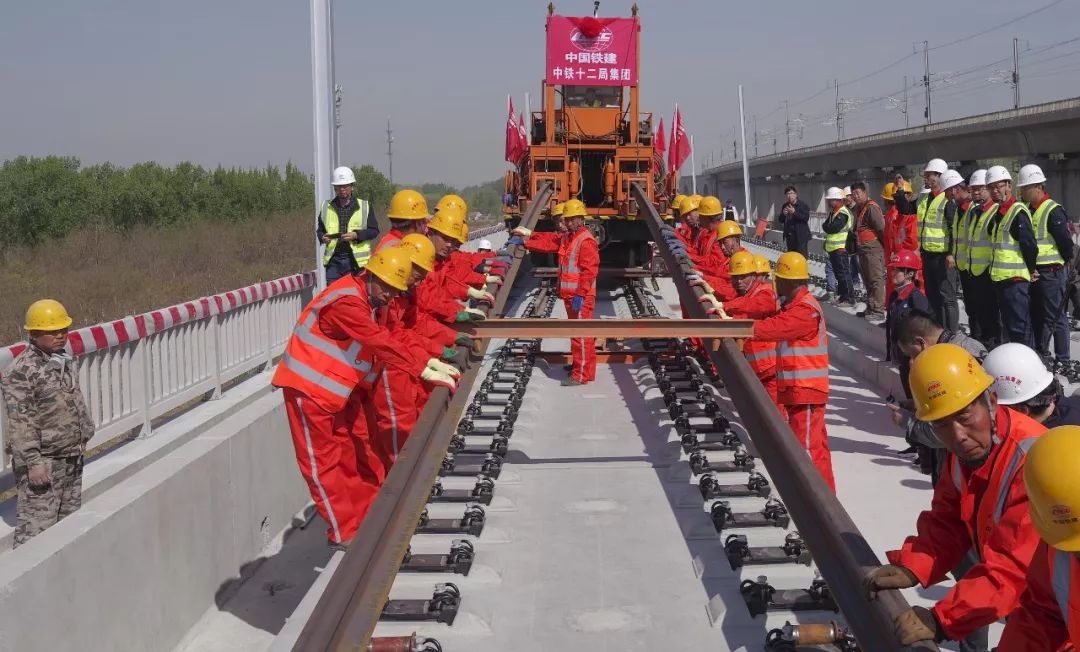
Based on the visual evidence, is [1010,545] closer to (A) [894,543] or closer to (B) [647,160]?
(A) [894,543]

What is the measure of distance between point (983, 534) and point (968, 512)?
79mm

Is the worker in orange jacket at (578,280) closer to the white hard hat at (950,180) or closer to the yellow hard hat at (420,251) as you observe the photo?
the white hard hat at (950,180)

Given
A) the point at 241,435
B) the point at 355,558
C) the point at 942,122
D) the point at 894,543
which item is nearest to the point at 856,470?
the point at 894,543

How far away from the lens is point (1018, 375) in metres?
3.76

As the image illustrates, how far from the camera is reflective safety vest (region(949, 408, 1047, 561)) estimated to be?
287 cm

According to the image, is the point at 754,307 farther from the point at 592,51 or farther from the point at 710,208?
the point at 592,51

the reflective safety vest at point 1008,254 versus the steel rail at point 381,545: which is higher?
the reflective safety vest at point 1008,254

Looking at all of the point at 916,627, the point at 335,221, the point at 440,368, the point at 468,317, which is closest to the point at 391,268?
the point at 440,368

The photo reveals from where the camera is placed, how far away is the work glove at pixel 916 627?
271cm

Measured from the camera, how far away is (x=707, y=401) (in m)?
8.34

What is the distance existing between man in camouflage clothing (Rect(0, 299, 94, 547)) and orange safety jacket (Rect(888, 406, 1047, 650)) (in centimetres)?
392

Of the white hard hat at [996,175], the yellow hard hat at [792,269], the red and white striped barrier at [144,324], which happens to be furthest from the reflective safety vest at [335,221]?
the white hard hat at [996,175]

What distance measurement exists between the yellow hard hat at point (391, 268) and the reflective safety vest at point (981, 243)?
5626 mm

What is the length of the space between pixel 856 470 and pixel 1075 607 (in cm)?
500
